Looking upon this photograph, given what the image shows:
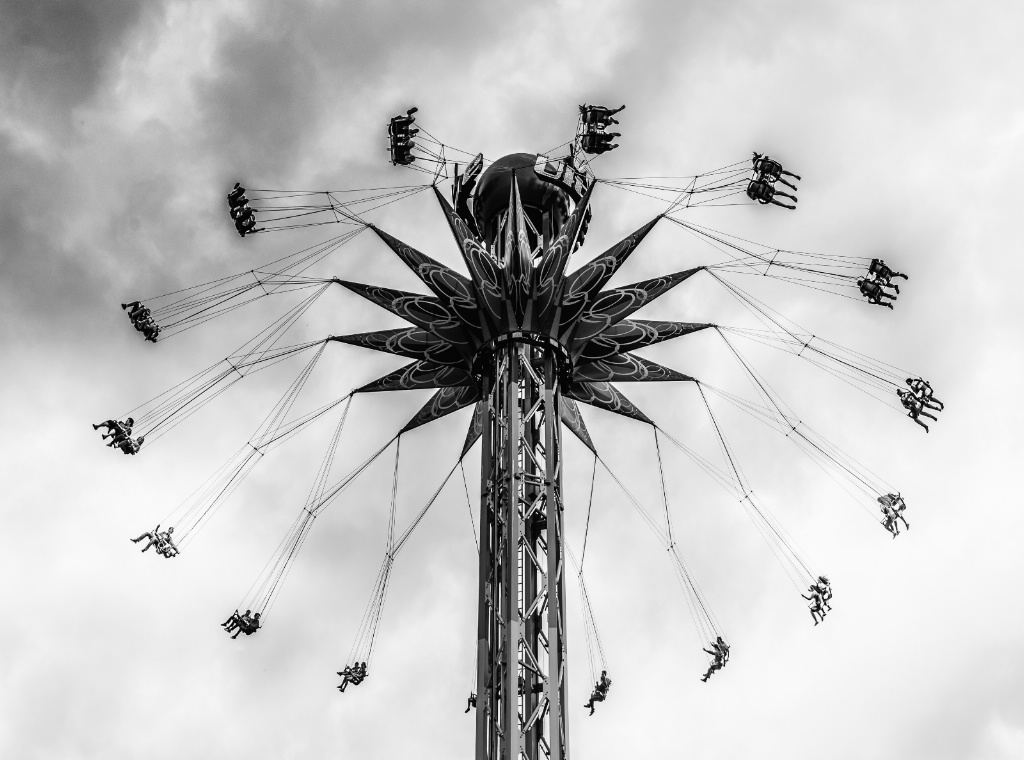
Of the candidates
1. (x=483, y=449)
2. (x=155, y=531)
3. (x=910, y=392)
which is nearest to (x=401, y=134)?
(x=483, y=449)

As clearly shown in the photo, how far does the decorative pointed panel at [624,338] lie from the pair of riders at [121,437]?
11.1 meters

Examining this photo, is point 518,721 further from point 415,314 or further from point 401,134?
point 401,134

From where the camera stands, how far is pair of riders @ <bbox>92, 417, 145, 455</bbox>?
37.3 metres

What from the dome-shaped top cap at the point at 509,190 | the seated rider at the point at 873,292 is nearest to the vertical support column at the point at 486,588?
the dome-shaped top cap at the point at 509,190

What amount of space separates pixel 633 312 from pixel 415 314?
17.6 ft

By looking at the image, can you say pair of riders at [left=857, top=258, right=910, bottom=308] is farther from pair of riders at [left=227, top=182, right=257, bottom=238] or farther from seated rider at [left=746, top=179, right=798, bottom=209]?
pair of riders at [left=227, top=182, right=257, bottom=238]

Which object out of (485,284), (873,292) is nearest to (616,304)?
(485,284)

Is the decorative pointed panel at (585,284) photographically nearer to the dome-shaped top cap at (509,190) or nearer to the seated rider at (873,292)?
the dome-shaped top cap at (509,190)

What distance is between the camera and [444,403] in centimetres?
3853

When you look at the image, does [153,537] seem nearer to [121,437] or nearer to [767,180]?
[121,437]

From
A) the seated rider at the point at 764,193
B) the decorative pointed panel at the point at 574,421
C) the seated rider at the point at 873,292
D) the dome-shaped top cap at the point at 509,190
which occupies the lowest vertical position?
the decorative pointed panel at the point at 574,421

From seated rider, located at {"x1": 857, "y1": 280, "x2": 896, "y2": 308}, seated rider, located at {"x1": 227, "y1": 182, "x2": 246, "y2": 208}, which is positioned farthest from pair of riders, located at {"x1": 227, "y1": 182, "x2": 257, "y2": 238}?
seated rider, located at {"x1": 857, "y1": 280, "x2": 896, "y2": 308}

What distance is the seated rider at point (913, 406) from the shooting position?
3775cm

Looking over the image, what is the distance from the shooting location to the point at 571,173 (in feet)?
134
